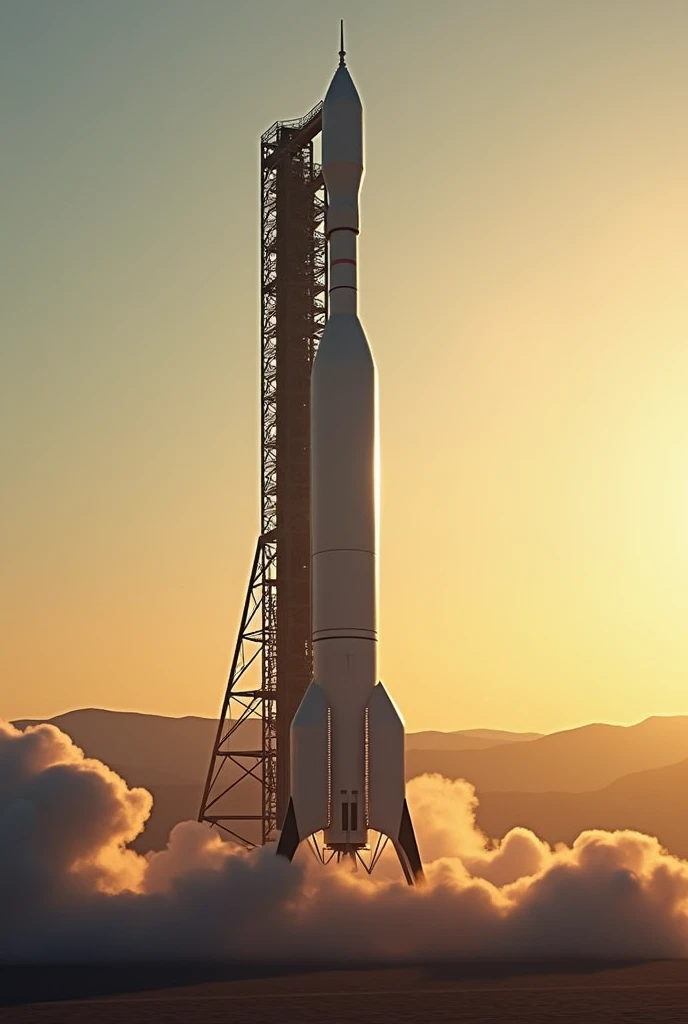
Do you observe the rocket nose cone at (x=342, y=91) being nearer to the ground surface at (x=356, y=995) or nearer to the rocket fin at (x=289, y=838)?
the rocket fin at (x=289, y=838)

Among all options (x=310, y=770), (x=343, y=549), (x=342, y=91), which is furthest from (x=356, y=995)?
(x=342, y=91)

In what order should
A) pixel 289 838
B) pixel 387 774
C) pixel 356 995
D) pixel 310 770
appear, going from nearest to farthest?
pixel 356 995 < pixel 310 770 < pixel 387 774 < pixel 289 838

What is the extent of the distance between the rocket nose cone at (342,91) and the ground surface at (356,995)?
3114 cm

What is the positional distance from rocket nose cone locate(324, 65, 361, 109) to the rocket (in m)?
8.41

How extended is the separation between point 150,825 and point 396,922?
11153 cm

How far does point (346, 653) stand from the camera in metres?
56.0

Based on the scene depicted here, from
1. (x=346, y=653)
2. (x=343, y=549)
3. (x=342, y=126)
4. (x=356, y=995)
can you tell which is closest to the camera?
(x=356, y=995)

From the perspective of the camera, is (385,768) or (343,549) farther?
(343,549)

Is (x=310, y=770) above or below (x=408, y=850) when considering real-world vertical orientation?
above

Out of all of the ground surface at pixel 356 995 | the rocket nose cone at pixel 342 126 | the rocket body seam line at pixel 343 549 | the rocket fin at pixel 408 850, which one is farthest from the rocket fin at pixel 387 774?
the rocket nose cone at pixel 342 126

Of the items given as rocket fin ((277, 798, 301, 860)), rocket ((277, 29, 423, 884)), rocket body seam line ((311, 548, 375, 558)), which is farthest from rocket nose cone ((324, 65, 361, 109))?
rocket fin ((277, 798, 301, 860))

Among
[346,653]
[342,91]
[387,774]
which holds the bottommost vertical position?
[387,774]

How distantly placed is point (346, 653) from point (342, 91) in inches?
829

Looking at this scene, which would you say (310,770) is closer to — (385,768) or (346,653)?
(385,768)
